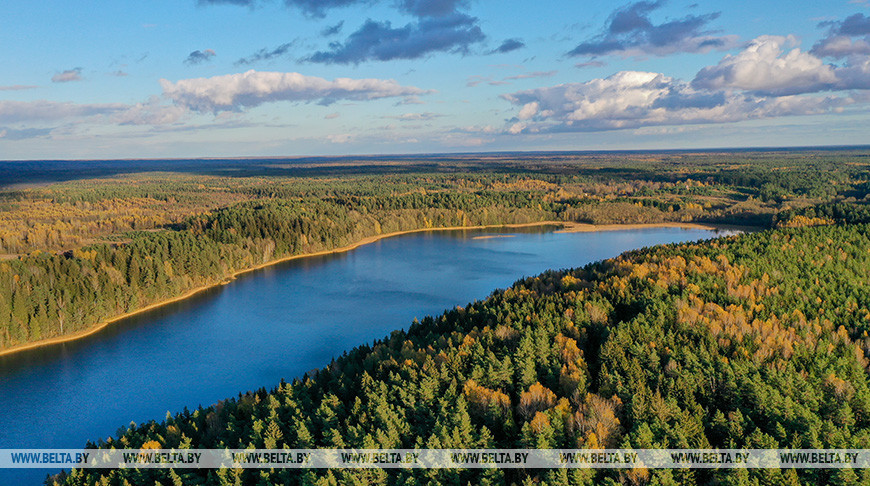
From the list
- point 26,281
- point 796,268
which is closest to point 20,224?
point 26,281

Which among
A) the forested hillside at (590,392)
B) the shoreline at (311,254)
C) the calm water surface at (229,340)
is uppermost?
the forested hillside at (590,392)

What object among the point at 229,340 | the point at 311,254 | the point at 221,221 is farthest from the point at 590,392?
the point at 221,221

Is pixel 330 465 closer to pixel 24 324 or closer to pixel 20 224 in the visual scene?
pixel 24 324

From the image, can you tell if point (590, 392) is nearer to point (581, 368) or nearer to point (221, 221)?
point (581, 368)

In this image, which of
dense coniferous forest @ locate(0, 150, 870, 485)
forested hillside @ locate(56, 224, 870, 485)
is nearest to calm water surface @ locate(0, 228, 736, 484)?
dense coniferous forest @ locate(0, 150, 870, 485)

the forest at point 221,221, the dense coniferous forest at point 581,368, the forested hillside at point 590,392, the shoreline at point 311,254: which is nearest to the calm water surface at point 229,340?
the shoreline at point 311,254

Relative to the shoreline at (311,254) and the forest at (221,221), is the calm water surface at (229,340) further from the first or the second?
the forest at (221,221)

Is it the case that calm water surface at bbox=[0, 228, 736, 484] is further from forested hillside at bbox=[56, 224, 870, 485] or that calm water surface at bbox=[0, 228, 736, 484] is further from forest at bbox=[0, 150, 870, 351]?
forested hillside at bbox=[56, 224, 870, 485]
